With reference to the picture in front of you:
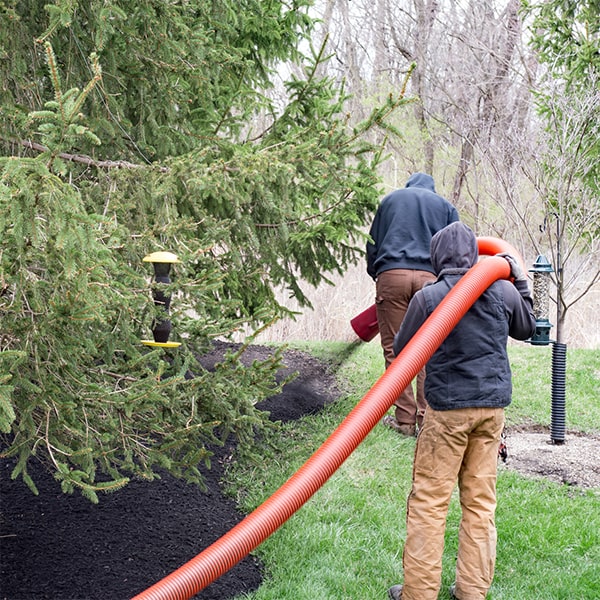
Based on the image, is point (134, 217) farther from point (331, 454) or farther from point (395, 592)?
point (395, 592)

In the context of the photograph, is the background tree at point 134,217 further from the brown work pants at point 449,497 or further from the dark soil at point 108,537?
the brown work pants at point 449,497

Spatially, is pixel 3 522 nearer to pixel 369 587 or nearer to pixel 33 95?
pixel 369 587

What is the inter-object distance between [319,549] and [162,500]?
1.08 meters

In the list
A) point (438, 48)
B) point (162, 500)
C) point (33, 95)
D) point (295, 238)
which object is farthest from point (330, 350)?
point (438, 48)

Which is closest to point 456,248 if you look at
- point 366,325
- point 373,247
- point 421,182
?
point 373,247

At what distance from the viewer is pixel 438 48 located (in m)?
16.4

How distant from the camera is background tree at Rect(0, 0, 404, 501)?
2.84 m

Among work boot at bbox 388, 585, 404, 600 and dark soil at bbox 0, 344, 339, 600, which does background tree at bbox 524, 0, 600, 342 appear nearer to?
work boot at bbox 388, 585, 404, 600

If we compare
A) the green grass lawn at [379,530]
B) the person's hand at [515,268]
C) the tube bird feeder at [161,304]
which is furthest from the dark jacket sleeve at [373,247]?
the tube bird feeder at [161,304]

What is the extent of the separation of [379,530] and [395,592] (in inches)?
30.3

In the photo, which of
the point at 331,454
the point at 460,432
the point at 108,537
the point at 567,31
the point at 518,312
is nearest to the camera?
the point at 331,454

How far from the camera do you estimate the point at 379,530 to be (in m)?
4.71

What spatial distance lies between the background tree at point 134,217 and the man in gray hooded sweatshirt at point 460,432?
2.69 ft

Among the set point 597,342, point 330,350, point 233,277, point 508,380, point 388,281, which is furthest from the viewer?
point 597,342
